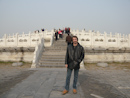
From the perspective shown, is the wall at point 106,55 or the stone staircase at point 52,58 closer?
the stone staircase at point 52,58

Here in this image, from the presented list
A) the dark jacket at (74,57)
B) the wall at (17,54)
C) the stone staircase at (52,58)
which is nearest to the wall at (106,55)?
the stone staircase at (52,58)

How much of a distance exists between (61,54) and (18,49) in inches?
176

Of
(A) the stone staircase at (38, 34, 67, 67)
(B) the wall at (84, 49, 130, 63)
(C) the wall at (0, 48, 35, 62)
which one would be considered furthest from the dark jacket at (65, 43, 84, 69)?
(C) the wall at (0, 48, 35, 62)

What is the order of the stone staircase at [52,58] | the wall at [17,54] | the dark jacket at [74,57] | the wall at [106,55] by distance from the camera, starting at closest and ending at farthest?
the dark jacket at [74,57]
the stone staircase at [52,58]
the wall at [106,55]
the wall at [17,54]

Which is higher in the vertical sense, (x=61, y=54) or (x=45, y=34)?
(x=45, y=34)

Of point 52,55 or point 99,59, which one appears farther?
point 99,59

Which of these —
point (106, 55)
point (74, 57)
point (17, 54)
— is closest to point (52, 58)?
point (17, 54)

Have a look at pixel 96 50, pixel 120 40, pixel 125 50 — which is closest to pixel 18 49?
pixel 96 50

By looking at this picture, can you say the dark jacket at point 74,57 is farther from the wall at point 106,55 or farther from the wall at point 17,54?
the wall at point 17,54

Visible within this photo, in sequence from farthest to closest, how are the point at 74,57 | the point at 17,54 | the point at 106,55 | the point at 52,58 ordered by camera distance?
1. the point at 17,54
2. the point at 106,55
3. the point at 52,58
4. the point at 74,57

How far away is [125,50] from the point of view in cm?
1164

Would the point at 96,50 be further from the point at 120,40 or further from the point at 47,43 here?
the point at 47,43

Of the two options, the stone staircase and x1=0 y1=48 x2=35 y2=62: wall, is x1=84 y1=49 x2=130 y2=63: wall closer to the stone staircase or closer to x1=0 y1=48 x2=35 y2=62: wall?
the stone staircase

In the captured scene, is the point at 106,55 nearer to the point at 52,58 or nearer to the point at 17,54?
the point at 52,58
